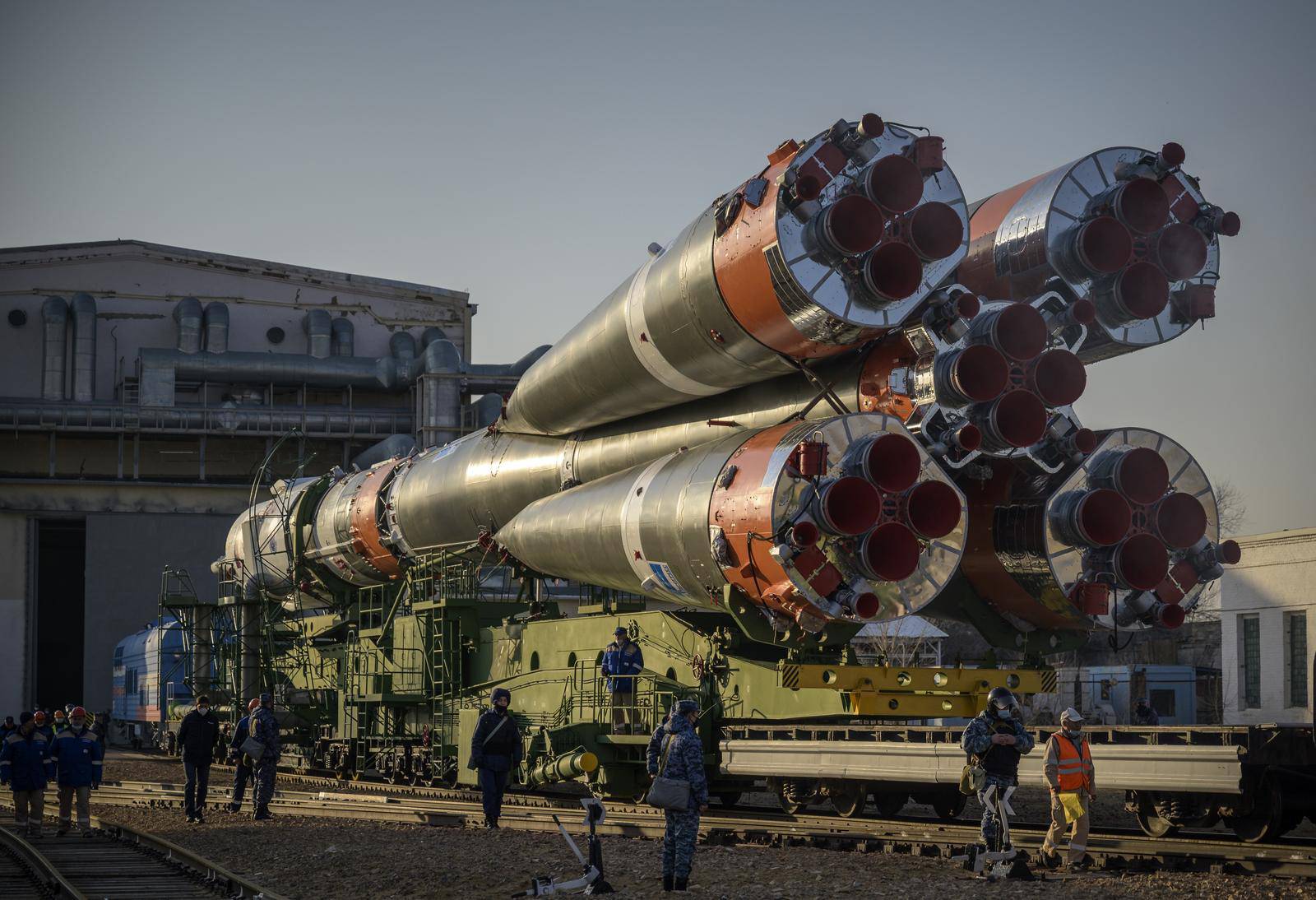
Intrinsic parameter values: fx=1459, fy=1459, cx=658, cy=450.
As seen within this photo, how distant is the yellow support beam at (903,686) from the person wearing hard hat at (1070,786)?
9.59 feet

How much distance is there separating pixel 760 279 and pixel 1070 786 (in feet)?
18.2

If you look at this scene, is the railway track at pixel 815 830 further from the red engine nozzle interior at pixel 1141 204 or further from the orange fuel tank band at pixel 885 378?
the red engine nozzle interior at pixel 1141 204

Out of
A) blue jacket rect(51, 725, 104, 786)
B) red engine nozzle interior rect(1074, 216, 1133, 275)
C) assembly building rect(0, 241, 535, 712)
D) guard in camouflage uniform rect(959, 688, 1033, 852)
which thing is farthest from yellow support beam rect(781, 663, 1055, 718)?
assembly building rect(0, 241, 535, 712)

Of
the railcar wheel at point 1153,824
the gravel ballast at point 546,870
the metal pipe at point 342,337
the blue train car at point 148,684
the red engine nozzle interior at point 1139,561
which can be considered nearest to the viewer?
the gravel ballast at point 546,870

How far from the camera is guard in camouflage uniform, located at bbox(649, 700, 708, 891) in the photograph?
1100 centimetres

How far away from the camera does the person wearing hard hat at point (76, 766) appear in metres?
16.8

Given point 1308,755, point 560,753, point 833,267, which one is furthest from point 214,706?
point 1308,755

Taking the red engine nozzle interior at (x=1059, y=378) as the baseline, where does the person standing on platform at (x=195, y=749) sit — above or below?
below

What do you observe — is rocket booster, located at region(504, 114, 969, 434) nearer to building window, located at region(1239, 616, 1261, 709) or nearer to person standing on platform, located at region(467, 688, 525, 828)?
person standing on platform, located at region(467, 688, 525, 828)

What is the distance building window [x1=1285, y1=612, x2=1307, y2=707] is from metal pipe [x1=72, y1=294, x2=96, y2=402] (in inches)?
1474

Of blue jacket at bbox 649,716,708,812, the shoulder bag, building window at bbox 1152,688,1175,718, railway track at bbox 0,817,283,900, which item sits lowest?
building window at bbox 1152,688,1175,718

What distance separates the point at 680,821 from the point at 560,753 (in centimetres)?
728

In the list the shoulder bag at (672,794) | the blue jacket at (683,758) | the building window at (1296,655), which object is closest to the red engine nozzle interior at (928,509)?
the blue jacket at (683,758)

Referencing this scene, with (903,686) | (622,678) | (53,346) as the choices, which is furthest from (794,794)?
(53,346)
